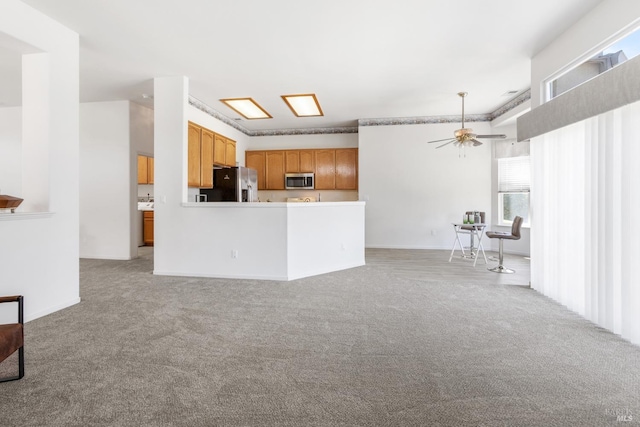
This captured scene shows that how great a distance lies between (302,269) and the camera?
4.38m

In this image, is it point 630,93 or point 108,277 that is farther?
point 108,277

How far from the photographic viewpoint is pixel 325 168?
741 centimetres

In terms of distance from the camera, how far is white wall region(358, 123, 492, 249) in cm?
661

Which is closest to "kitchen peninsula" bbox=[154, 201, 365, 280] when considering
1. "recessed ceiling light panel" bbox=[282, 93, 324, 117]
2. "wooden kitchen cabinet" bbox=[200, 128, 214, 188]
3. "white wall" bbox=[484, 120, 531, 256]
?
"wooden kitchen cabinet" bbox=[200, 128, 214, 188]

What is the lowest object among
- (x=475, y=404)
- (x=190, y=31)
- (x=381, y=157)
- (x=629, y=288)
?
(x=475, y=404)

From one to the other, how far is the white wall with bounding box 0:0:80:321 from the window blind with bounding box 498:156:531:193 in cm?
707

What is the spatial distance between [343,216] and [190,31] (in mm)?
3162

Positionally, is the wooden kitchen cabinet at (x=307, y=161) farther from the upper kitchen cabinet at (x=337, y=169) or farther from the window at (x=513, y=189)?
the window at (x=513, y=189)

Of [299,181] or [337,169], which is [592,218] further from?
[299,181]

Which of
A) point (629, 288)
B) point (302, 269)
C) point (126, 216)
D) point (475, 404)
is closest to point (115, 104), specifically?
point (126, 216)

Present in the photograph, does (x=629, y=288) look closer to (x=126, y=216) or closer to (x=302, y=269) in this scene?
(x=302, y=269)

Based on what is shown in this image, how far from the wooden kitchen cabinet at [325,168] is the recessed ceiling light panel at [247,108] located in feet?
5.05

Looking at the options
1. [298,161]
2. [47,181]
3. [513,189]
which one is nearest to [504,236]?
[513,189]

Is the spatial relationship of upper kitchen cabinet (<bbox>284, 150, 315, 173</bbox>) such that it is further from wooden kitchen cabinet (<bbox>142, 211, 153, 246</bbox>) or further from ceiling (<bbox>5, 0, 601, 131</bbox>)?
wooden kitchen cabinet (<bbox>142, 211, 153, 246</bbox>)
